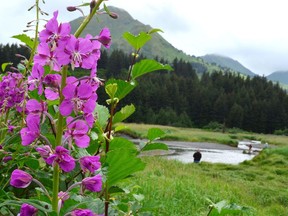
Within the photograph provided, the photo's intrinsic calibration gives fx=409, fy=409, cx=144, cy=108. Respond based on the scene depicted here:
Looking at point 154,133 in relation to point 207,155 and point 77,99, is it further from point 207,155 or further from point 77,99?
point 207,155

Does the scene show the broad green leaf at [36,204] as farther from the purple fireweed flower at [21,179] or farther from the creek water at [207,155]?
the creek water at [207,155]

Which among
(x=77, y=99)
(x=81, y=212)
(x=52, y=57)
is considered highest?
(x=52, y=57)

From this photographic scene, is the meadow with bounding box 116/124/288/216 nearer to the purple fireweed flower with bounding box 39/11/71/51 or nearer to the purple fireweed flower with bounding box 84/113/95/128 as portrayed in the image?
the purple fireweed flower with bounding box 84/113/95/128

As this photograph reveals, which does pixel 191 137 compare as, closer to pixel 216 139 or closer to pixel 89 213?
pixel 216 139

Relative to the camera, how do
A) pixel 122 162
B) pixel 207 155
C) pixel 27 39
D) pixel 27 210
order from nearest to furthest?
pixel 27 210
pixel 122 162
pixel 27 39
pixel 207 155

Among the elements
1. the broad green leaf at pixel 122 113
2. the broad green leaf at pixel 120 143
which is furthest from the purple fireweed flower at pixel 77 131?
the broad green leaf at pixel 122 113

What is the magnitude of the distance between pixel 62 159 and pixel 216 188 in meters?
10.8

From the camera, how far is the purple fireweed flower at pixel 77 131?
1.28m

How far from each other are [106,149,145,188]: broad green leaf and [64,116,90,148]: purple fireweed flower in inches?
10.6

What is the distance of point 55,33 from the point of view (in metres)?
1.27

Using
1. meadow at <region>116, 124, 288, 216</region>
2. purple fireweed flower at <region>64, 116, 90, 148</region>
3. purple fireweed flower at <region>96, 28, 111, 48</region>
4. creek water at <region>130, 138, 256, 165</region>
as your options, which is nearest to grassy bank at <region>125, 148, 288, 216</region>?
meadow at <region>116, 124, 288, 216</region>

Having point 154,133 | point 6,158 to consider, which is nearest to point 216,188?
point 154,133

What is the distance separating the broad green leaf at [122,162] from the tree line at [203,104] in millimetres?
76131

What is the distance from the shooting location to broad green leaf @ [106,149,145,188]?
157 cm
